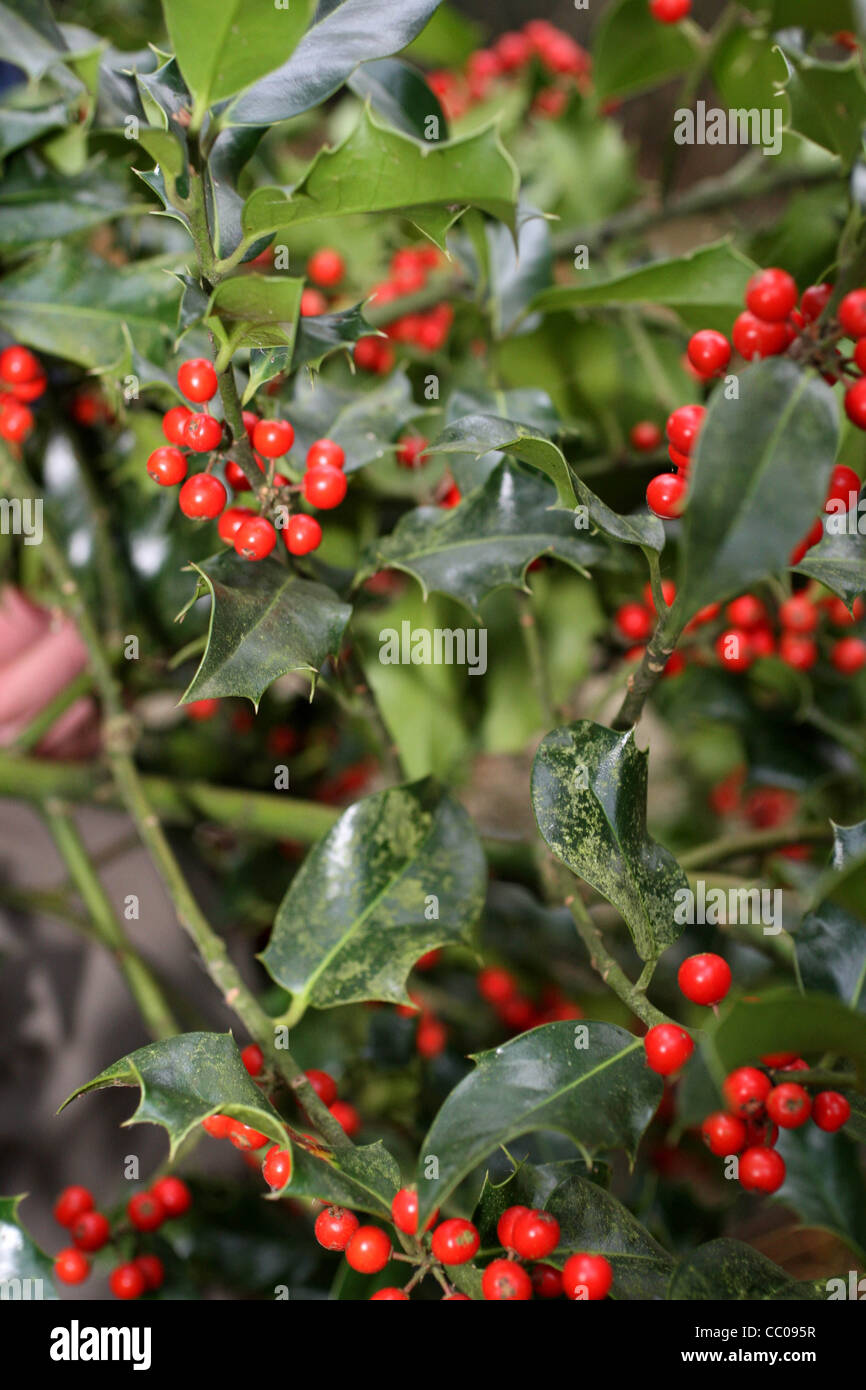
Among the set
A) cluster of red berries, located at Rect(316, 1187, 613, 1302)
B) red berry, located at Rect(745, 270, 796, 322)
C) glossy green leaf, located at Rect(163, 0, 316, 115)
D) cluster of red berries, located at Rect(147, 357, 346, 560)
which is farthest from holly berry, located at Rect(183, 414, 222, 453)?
cluster of red berries, located at Rect(316, 1187, 613, 1302)

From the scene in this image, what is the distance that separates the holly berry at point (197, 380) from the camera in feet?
1.33

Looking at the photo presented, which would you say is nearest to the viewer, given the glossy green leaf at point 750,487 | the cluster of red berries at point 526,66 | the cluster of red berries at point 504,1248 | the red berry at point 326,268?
the glossy green leaf at point 750,487

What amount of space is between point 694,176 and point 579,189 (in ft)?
2.66

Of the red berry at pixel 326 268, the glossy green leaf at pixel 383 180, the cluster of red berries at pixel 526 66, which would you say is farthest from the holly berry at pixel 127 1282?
the cluster of red berries at pixel 526 66

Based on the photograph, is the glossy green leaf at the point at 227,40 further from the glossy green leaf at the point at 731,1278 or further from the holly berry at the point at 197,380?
the glossy green leaf at the point at 731,1278

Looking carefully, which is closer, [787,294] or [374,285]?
[787,294]

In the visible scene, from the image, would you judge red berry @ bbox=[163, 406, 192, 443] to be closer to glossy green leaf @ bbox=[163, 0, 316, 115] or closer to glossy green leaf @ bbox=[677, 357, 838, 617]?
glossy green leaf @ bbox=[163, 0, 316, 115]

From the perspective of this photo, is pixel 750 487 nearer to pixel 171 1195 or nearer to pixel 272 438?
pixel 272 438

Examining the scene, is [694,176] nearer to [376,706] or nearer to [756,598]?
[756,598]

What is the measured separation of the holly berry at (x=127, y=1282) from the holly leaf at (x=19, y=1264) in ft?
0.26

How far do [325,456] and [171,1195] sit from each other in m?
A: 0.46

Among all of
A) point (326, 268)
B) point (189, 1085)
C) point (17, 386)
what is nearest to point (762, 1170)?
point (189, 1085)

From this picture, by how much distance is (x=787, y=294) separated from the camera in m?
0.37
